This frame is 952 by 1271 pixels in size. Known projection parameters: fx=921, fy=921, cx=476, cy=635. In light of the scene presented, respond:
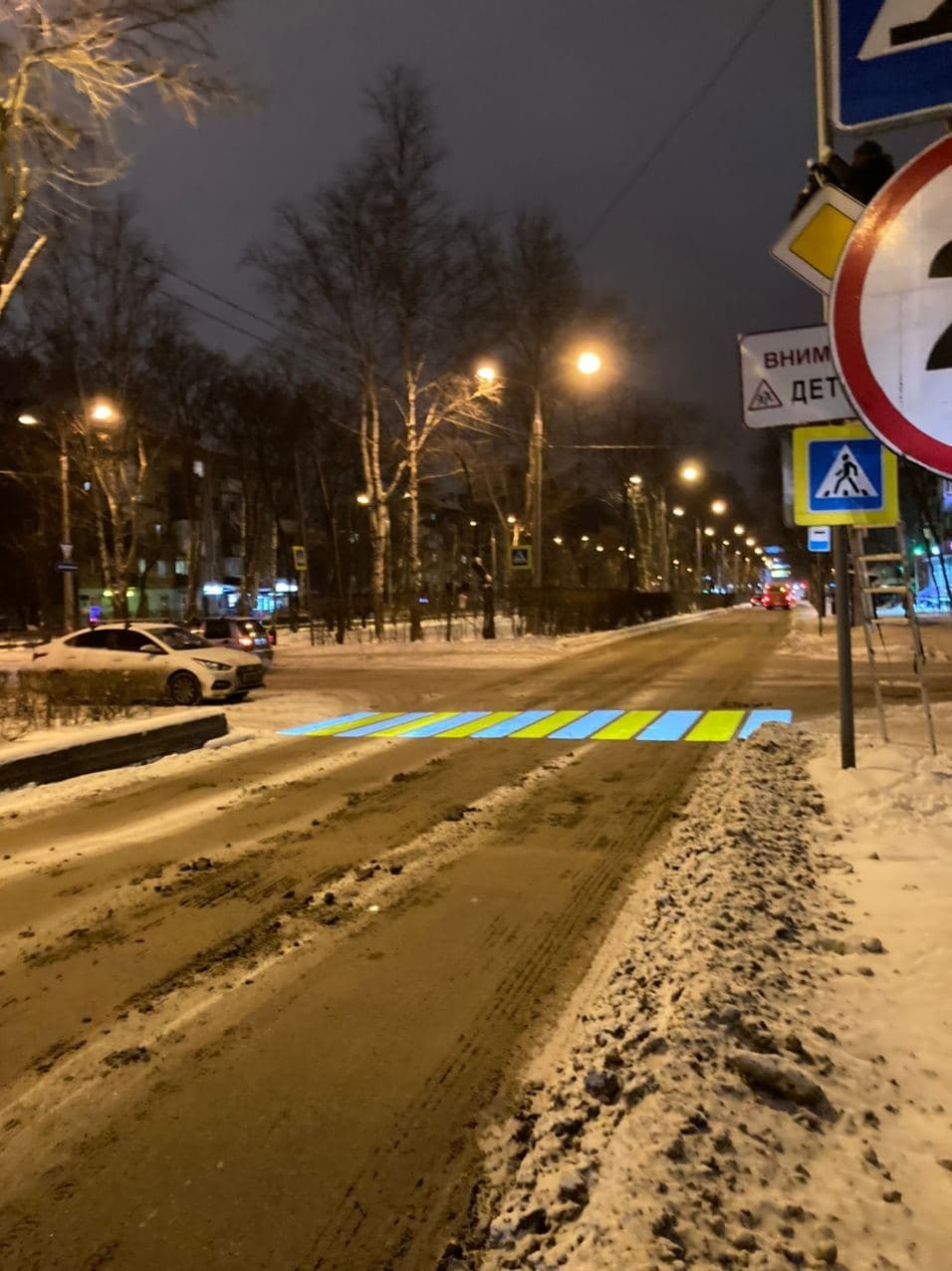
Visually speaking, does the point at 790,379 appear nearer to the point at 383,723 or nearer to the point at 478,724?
the point at 478,724

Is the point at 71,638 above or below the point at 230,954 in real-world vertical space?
above

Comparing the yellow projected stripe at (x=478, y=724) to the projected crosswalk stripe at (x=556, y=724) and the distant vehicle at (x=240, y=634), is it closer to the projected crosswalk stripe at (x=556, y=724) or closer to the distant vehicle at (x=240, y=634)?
the projected crosswalk stripe at (x=556, y=724)

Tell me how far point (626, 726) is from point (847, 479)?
20.3ft

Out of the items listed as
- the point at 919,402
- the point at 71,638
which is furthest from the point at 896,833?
the point at 71,638

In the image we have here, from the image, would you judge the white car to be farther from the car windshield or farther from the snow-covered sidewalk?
the snow-covered sidewalk

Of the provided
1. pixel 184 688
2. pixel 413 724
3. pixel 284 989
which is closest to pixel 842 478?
pixel 284 989

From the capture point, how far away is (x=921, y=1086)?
3115 mm

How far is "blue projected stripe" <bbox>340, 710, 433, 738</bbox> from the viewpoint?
1290cm

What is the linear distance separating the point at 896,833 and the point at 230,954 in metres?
4.41

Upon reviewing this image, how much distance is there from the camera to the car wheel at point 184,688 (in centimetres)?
1650

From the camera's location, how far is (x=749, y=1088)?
3043mm

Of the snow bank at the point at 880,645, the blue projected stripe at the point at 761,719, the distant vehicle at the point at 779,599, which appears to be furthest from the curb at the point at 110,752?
the distant vehicle at the point at 779,599

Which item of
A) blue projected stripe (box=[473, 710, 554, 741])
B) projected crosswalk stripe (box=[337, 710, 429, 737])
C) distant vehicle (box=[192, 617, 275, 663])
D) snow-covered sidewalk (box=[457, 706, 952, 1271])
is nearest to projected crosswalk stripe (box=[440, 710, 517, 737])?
blue projected stripe (box=[473, 710, 554, 741])

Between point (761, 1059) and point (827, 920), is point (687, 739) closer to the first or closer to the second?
point (827, 920)
